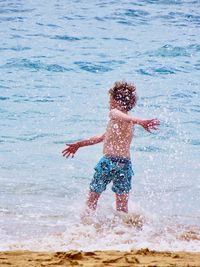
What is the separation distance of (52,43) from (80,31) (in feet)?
6.66

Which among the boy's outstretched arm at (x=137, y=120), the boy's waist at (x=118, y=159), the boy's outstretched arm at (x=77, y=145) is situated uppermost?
the boy's outstretched arm at (x=137, y=120)

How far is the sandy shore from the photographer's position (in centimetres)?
383

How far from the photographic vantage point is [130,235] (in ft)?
17.3

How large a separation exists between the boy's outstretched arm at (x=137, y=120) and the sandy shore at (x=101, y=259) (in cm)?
132

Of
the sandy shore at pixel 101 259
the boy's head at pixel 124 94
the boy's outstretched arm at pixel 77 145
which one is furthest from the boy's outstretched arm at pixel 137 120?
the sandy shore at pixel 101 259

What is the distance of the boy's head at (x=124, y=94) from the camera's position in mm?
5828

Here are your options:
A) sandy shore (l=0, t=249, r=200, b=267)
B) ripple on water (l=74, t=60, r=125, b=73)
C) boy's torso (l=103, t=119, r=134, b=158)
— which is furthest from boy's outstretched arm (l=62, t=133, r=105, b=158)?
ripple on water (l=74, t=60, r=125, b=73)

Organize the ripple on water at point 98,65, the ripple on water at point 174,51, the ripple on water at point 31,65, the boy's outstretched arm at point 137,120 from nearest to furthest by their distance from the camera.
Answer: the boy's outstretched arm at point 137,120
the ripple on water at point 31,65
the ripple on water at point 98,65
the ripple on water at point 174,51

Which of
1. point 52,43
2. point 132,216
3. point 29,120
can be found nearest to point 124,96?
point 132,216

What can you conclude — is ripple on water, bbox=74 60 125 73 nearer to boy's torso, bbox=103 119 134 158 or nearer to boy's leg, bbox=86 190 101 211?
boy's torso, bbox=103 119 134 158

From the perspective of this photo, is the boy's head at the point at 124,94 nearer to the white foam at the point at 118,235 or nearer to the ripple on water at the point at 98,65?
the white foam at the point at 118,235

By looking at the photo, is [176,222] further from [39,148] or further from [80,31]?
[80,31]

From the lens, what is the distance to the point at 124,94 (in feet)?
19.1

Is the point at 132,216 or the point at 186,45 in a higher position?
the point at 186,45
